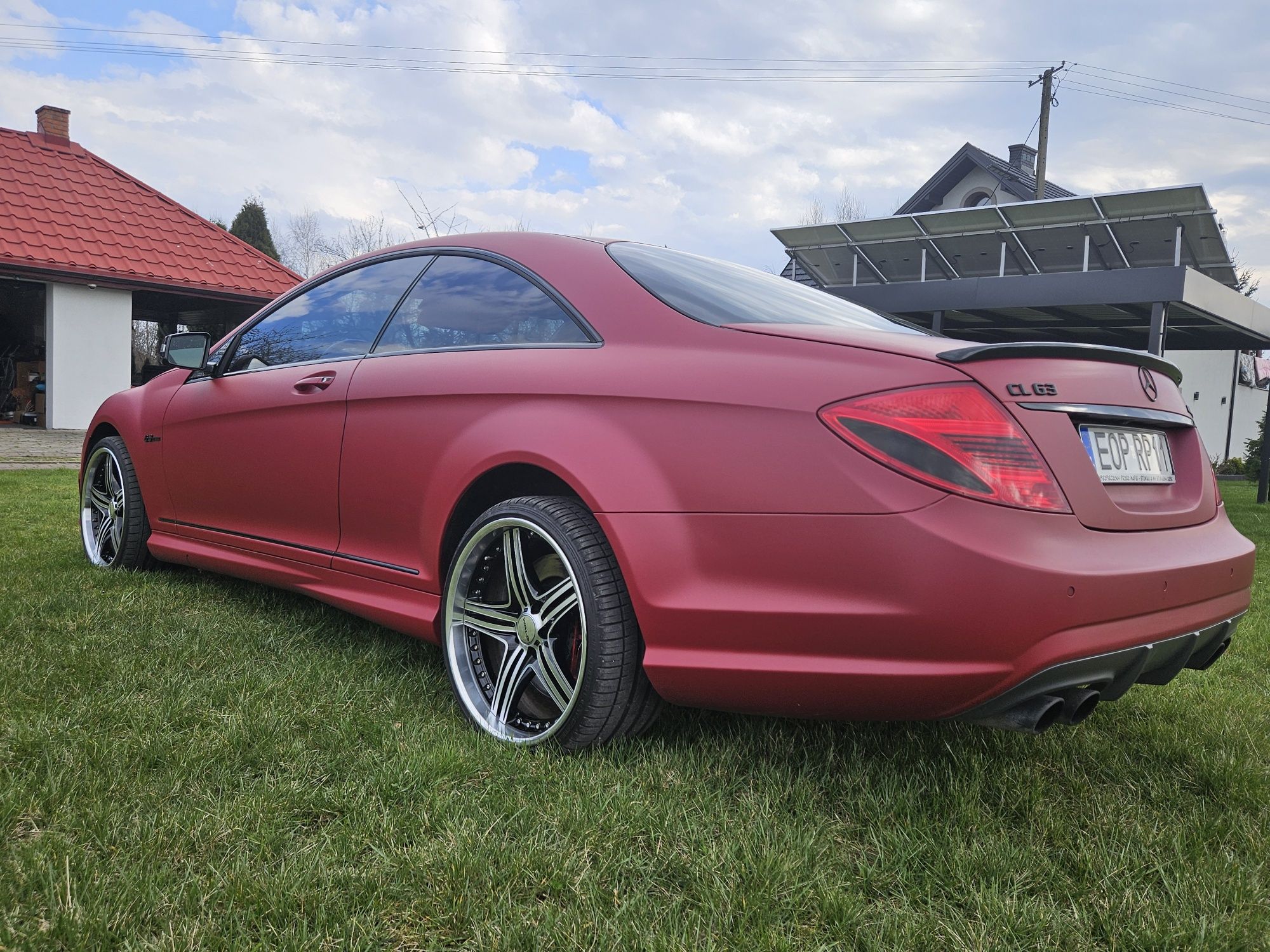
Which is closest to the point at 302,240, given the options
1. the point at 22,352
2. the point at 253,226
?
the point at 253,226

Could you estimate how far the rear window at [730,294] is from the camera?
2.28 metres

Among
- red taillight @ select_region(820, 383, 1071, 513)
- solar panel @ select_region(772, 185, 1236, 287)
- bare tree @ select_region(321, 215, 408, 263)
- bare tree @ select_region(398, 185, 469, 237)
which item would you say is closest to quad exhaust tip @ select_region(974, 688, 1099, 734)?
red taillight @ select_region(820, 383, 1071, 513)

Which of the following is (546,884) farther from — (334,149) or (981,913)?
(334,149)

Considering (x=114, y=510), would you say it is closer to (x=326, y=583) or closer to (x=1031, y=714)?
(x=326, y=583)

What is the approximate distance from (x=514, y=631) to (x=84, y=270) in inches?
607

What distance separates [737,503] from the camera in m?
1.90

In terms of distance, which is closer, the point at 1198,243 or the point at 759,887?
the point at 759,887

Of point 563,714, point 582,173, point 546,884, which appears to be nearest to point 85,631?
point 563,714

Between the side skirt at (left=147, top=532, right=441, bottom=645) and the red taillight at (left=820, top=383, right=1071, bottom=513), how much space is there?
1305 millimetres

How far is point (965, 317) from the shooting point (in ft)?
53.2

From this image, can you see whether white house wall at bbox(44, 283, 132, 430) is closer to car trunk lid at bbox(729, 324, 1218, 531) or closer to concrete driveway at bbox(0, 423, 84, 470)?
concrete driveway at bbox(0, 423, 84, 470)

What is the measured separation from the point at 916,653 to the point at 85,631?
2.69 m

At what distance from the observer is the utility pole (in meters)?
22.3

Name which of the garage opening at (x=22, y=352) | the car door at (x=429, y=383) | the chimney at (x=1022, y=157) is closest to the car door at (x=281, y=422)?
the car door at (x=429, y=383)
